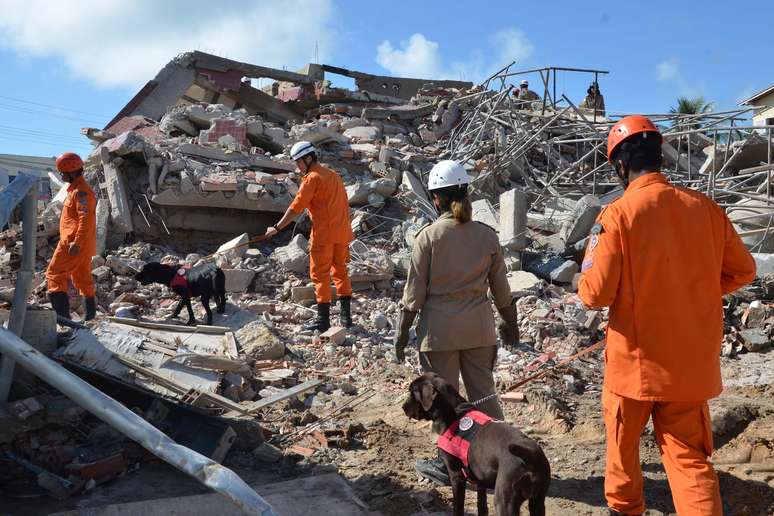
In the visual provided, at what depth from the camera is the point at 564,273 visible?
913cm

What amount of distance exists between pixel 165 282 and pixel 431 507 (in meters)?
4.65

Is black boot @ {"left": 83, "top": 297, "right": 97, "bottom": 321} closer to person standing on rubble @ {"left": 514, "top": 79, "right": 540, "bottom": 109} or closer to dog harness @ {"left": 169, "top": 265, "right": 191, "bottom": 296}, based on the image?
dog harness @ {"left": 169, "top": 265, "right": 191, "bottom": 296}

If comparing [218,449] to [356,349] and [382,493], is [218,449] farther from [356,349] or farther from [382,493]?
[356,349]

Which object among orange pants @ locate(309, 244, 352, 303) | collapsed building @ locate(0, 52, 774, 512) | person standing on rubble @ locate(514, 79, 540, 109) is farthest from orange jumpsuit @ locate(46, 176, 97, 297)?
person standing on rubble @ locate(514, 79, 540, 109)

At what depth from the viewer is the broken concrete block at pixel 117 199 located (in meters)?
9.86

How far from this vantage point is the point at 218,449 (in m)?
4.20

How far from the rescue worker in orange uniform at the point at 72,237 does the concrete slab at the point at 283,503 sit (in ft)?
12.6

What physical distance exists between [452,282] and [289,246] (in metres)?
6.03

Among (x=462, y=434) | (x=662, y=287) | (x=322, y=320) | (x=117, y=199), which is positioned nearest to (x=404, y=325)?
(x=462, y=434)

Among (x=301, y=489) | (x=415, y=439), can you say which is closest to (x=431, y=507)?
(x=301, y=489)

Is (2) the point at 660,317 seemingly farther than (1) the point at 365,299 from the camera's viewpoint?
No

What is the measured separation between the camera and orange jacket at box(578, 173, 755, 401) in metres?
2.70

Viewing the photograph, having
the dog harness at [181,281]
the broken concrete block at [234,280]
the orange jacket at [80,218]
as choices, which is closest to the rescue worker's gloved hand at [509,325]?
the dog harness at [181,281]

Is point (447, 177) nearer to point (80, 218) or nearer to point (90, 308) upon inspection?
point (80, 218)
